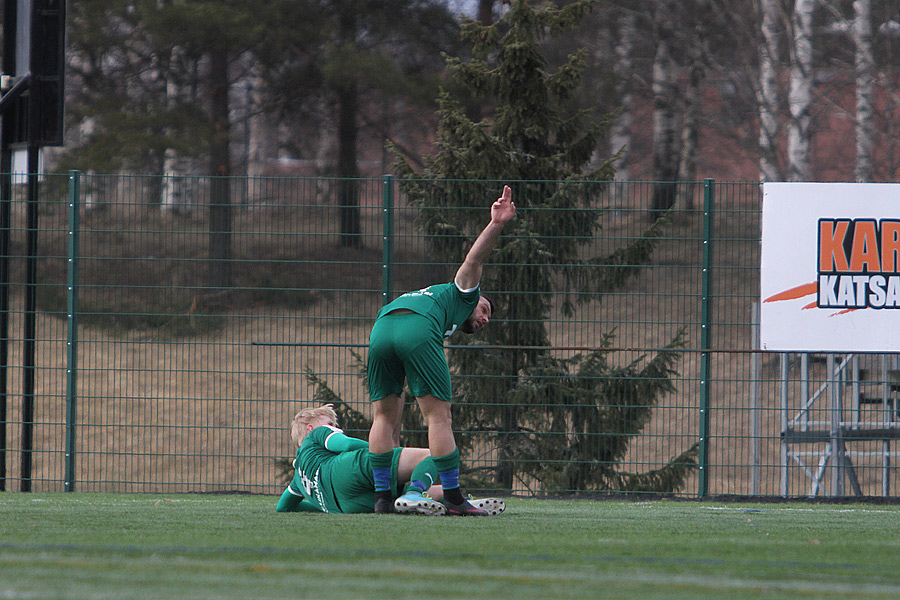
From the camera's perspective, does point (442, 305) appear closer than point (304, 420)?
Yes

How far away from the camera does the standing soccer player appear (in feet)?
16.9

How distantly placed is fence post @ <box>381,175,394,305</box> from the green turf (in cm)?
276

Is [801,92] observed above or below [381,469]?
above

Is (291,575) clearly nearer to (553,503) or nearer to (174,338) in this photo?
(553,503)

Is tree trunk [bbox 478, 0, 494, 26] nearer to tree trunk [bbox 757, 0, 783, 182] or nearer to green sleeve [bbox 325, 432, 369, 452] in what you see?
tree trunk [bbox 757, 0, 783, 182]

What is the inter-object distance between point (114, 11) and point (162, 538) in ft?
48.3

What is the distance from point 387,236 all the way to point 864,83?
11.2m

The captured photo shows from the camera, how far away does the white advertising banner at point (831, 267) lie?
761cm

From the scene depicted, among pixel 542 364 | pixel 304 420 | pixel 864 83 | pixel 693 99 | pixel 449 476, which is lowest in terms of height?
pixel 449 476

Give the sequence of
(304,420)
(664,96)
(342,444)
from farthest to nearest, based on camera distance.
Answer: (664,96), (304,420), (342,444)

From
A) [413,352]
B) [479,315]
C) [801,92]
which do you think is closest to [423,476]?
[413,352]

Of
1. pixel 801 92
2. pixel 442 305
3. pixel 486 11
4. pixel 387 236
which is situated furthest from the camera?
pixel 486 11

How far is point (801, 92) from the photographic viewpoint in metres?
16.6

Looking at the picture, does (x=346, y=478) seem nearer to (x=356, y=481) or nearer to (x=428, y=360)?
(x=356, y=481)
